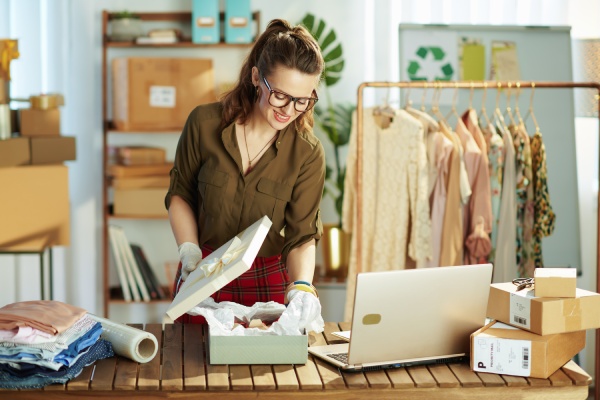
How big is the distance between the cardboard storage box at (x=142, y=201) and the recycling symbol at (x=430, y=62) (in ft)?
4.60

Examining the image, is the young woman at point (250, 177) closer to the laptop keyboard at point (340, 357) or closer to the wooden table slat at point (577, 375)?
the laptop keyboard at point (340, 357)

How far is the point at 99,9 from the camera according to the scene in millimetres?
4656

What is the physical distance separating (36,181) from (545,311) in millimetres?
2518

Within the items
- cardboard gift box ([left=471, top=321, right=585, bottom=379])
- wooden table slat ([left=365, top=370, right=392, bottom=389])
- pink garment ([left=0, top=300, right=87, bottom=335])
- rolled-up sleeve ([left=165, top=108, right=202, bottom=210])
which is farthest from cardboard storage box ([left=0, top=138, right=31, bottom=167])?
cardboard gift box ([left=471, top=321, right=585, bottom=379])

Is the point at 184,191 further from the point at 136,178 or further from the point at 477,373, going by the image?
the point at 136,178

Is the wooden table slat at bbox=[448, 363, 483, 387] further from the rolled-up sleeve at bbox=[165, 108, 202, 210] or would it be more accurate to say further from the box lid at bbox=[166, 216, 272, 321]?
the rolled-up sleeve at bbox=[165, 108, 202, 210]

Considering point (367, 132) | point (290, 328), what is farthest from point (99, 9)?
point (290, 328)

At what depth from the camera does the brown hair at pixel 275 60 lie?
2.30 m

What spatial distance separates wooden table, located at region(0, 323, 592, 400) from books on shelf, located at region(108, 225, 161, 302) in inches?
105

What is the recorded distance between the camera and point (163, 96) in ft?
14.8

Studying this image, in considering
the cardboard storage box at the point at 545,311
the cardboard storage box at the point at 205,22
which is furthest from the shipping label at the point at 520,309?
the cardboard storage box at the point at 205,22

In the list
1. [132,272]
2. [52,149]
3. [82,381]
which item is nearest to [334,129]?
[132,272]

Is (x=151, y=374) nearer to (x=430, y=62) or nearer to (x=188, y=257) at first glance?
(x=188, y=257)

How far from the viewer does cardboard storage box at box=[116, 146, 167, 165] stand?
449cm
